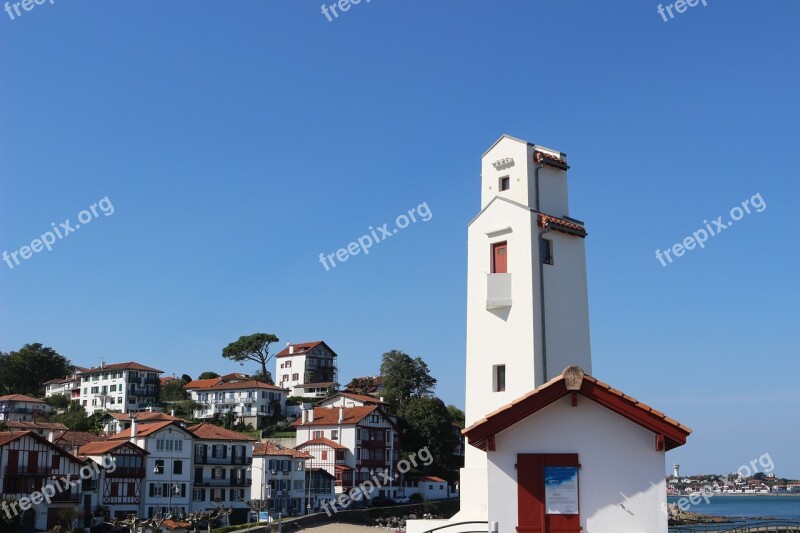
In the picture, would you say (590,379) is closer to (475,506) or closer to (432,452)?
(475,506)

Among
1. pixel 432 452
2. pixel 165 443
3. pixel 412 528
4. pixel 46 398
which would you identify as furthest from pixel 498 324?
pixel 46 398

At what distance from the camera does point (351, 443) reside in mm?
86125

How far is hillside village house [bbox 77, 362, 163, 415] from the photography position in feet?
372

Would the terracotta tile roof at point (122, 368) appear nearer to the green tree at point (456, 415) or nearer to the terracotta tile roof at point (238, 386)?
the terracotta tile roof at point (238, 386)

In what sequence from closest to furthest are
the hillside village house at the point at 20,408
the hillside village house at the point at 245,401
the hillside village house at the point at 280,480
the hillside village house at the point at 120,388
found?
the hillside village house at the point at 280,480 < the hillside village house at the point at 20,408 < the hillside village house at the point at 245,401 < the hillside village house at the point at 120,388

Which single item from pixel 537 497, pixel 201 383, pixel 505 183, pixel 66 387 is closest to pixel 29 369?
pixel 66 387

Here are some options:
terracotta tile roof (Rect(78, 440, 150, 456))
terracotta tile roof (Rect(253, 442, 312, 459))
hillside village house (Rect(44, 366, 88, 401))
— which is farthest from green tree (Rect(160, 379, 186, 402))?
terracotta tile roof (Rect(78, 440, 150, 456))

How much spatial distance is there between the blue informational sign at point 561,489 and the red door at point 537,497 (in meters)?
0.05

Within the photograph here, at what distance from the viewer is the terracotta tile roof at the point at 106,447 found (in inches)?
2450

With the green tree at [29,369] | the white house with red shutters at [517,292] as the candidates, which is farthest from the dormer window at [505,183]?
the green tree at [29,369]

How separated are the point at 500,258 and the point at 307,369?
10438 centimetres

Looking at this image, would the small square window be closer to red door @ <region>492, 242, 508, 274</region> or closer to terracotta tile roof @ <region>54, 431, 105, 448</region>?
red door @ <region>492, 242, 508, 274</region>

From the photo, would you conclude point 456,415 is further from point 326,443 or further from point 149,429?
point 149,429

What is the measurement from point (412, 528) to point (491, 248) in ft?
27.1
